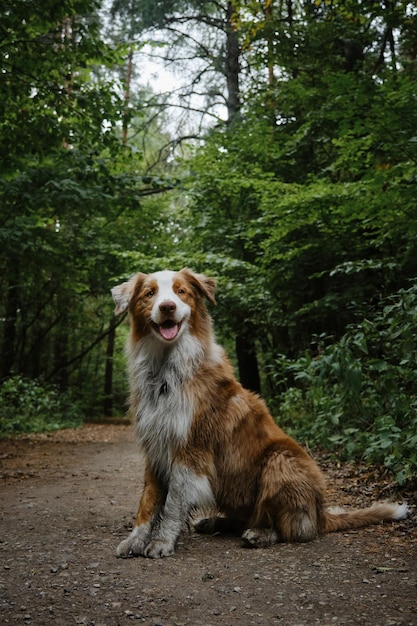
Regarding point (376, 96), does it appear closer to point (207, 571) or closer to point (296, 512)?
point (296, 512)

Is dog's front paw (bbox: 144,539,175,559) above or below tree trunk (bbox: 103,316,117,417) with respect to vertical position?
above

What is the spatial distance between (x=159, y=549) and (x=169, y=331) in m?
1.36

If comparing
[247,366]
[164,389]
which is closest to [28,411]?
[247,366]

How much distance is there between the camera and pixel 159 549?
126 inches

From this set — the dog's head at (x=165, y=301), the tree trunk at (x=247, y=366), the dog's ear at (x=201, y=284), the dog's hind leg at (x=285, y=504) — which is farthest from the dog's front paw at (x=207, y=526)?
the tree trunk at (x=247, y=366)

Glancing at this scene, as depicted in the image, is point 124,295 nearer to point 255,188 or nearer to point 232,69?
point 255,188

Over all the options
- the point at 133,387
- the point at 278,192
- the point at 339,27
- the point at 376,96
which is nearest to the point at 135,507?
the point at 133,387

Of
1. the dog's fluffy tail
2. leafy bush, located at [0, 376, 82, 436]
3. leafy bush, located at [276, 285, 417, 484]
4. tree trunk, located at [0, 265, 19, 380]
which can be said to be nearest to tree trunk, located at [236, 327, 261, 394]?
leafy bush, located at [0, 376, 82, 436]

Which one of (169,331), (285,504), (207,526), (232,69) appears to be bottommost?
(207,526)

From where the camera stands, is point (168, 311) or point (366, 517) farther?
point (366, 517)

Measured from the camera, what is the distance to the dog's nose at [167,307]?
3.47m

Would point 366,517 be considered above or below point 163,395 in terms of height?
below

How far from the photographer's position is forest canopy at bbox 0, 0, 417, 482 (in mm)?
5582

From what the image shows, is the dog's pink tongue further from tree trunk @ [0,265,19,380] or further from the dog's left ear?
tree trunk @ [0,265,19,380]
